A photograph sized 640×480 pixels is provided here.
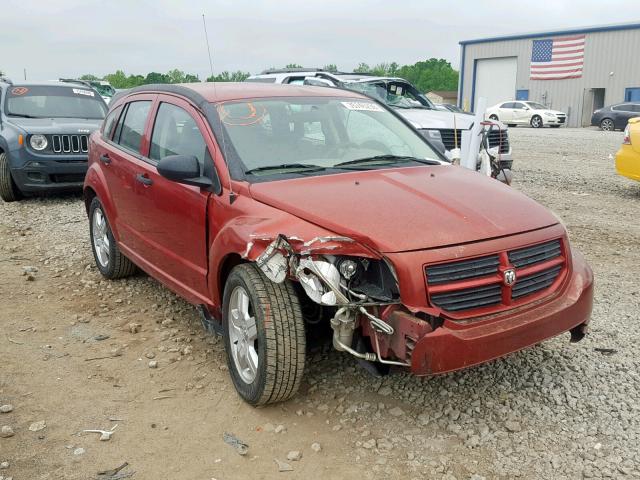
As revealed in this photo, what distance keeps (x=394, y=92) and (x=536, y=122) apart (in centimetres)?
2410

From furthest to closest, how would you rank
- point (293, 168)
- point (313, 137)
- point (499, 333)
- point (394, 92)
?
point (394, 92), point (313, 137), point (293, 168), point (499, 333)

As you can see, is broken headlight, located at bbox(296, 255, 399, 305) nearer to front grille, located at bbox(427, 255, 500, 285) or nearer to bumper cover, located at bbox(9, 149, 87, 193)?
front grille, located at bbox(427, 255, 500, 285)

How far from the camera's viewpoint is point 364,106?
481 cm

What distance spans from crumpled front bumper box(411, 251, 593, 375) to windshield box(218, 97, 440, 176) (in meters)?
1.39

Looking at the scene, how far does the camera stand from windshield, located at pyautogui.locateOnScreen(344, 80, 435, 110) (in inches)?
439

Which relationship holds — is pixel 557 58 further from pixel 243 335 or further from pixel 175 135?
pixel 243 335

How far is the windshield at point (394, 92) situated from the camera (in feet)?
36.6

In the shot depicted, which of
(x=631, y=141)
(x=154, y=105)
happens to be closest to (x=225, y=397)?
(x=154, y=105)

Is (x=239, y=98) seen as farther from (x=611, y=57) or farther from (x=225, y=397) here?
(x=611, y=57)

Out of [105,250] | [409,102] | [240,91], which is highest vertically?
[240,91]

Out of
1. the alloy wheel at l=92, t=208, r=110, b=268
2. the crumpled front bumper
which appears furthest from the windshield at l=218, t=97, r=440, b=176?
the alloy wheel at l=92, t=208, r=110, b=268

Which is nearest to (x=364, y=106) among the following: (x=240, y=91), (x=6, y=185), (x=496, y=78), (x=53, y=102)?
(x=240, y=91)

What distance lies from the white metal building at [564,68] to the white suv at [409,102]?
3155 centimetres

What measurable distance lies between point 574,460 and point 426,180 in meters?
1.75
